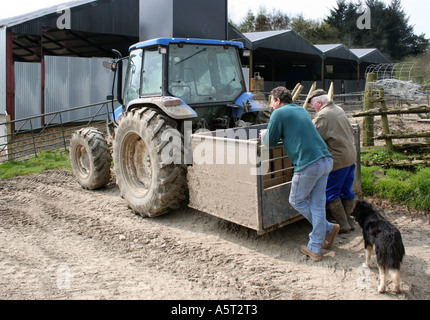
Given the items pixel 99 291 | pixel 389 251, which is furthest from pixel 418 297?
pixel 99 291

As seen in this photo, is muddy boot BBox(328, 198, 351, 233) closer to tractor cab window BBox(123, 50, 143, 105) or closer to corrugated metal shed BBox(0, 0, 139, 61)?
tractor cab window BBox(123, 50, 143, 105)

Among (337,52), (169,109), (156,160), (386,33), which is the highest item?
(386,33)

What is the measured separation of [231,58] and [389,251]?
4.01 meters

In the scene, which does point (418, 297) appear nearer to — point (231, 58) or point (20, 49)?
point (231, 58)

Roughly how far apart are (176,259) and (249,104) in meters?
2.79

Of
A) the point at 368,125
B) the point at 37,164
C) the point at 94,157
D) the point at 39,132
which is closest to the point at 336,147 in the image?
the point at 368,125

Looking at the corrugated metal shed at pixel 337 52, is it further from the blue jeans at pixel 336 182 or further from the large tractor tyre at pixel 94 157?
the blue jeans at pixel 336 182

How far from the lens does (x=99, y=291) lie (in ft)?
12.5

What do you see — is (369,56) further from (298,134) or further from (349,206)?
(298,134)

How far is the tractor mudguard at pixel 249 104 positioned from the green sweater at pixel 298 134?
6.55ft

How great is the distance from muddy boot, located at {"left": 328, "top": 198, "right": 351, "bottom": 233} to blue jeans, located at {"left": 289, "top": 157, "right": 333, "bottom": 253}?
0.66 m

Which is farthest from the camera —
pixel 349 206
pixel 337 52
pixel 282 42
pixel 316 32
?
pixel 316 32

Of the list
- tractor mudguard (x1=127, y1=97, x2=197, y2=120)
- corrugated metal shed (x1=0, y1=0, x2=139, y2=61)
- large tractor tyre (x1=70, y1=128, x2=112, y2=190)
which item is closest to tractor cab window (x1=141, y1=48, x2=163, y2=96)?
tractor mudguard (x1=127, y1=97, x2=197, y2=120)

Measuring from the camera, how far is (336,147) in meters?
4.89
